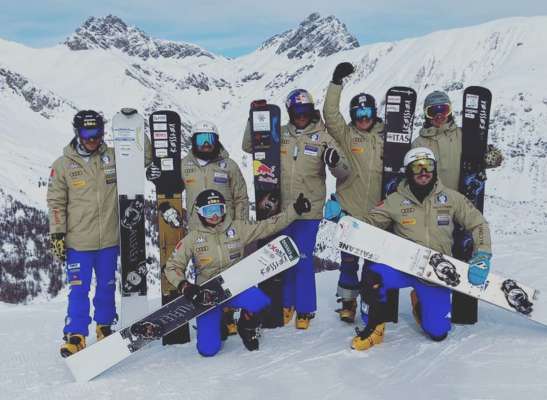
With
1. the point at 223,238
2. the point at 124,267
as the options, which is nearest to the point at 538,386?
the point at 223,238

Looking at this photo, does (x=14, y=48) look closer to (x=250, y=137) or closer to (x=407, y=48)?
(x=407, y=48)

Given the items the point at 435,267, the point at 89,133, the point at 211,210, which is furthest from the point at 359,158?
the point at 89,133

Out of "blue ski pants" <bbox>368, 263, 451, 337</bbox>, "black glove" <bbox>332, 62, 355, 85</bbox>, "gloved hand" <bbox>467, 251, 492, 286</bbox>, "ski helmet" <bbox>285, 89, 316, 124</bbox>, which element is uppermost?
"black glove" <bbox>332, 62, 355, 85</bbox>

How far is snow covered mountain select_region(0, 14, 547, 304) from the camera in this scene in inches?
938

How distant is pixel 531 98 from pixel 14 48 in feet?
380

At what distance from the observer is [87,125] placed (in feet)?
13.1

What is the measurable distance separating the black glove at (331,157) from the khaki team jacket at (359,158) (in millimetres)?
386

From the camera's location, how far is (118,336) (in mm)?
3924

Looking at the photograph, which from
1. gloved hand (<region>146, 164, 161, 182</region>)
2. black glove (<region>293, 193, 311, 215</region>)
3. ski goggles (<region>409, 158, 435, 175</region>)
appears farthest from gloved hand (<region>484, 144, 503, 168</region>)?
gloved hand (<region>146, 164, 161, 182</region>)

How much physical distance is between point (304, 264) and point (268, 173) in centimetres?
84

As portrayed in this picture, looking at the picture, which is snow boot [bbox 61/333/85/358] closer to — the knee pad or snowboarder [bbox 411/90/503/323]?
the knee pad

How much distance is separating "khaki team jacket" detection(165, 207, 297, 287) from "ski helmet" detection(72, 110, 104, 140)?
3.49 feet

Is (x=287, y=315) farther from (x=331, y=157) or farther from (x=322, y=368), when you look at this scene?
(x=331, y=157)

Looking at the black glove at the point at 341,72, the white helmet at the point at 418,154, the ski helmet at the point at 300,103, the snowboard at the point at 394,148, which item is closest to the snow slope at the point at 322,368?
the snowboard at the point at 394,148
